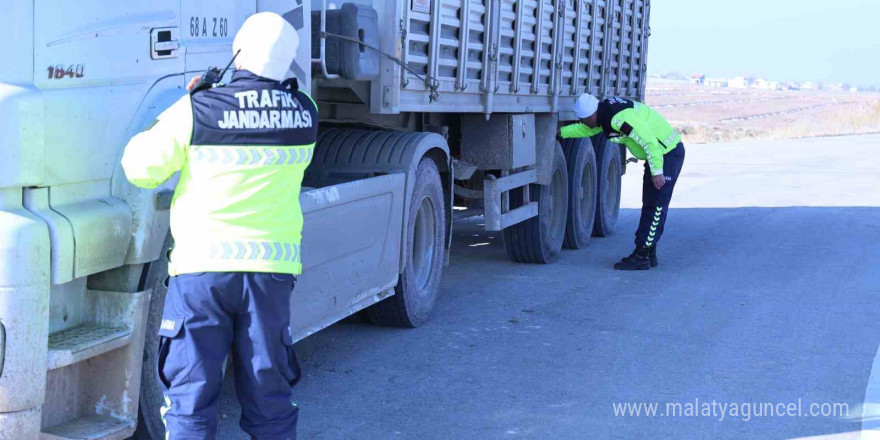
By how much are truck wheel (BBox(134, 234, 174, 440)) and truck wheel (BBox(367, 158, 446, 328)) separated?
2614 millimetres

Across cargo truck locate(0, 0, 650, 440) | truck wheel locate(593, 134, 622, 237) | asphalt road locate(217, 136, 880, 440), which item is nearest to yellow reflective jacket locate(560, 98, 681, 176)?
cargo truck locate(0, 0, 650, 440)

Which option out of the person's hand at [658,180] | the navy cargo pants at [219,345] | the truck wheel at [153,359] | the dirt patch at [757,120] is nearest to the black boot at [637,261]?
the person's hand at [658,180]

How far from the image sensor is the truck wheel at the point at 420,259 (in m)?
6.72

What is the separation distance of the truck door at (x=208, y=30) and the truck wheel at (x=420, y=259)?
7.10 feet

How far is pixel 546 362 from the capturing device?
6160 millimetres

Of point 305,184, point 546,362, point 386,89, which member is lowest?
A: point 546,362

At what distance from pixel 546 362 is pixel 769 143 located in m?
21.4

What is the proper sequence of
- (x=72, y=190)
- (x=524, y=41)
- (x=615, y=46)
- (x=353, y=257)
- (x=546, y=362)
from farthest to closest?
(x=615, y=46)
(x=524, y=41)
(x=546, y=362)
(x=353, y=257)
(x=72, y=190)

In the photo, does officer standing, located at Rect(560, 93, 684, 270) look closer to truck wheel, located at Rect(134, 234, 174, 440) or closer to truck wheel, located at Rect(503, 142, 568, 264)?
truck wheel, located at Rect(503, 142, 568, 264)

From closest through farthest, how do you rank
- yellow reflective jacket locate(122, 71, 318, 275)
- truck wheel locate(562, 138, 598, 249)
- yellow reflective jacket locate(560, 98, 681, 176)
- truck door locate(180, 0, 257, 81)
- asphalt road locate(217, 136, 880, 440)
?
yellow reflective jacket locate(122, 71, 318, 275)
truck door locate(180, 0, 257, 81)
asphalt road locate(217, 136, 880, 440)
yellow reflective jacket locate(560, 98, 681, 176)
truck wheel locate(562, 138, 598, 249)

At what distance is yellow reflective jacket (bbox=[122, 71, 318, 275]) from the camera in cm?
346

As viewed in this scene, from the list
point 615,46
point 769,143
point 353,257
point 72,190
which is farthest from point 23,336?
point 769,143

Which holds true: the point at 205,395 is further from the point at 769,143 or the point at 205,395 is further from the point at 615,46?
the point at 769,143

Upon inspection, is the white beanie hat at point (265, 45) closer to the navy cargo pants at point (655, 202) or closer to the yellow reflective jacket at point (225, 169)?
the yellow reflective jacket at point (225, 169)
